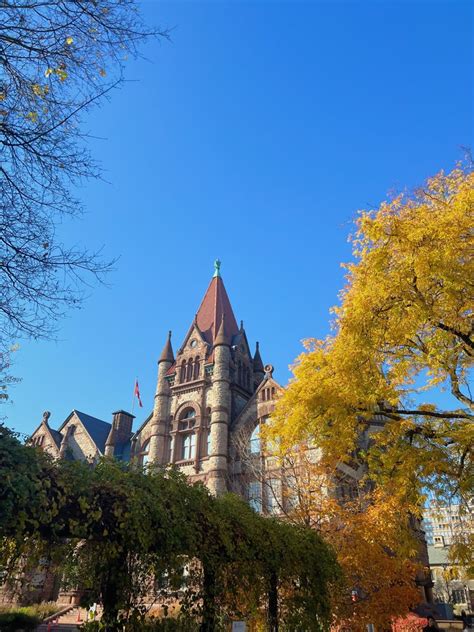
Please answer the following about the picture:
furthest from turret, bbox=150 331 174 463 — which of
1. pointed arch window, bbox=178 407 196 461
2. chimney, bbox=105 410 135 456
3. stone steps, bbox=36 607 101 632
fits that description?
stone steps, bbox=36 607 101 632

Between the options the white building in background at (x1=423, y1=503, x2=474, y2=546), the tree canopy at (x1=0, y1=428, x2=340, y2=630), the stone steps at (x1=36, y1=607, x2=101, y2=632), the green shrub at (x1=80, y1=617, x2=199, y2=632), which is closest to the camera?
the tree canopy at (x1=0, y1=428, x2=340, y2=630)

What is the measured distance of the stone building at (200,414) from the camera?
109 feet

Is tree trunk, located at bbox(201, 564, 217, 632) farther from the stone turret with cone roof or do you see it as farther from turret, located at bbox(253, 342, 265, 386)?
turret, located at bbox(253, 342, 265, 386)

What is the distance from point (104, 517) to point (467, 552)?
25.2ft

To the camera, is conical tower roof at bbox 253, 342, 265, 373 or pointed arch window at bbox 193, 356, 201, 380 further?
conical tower roof at bbox 253, 342, 265, 373

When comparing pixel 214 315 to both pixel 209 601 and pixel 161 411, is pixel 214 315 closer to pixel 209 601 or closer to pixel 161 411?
pixel 161 411

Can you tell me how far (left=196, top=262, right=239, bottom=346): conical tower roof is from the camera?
133ft

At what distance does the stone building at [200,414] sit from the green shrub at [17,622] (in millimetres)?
10651

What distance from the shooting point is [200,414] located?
1387 inches

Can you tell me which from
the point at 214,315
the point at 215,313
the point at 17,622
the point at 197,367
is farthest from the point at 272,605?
the point at 215,313

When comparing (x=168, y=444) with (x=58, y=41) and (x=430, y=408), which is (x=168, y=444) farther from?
(x=58, y=41)

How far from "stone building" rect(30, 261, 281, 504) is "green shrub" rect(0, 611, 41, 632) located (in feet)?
34.9

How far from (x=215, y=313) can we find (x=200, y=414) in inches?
409

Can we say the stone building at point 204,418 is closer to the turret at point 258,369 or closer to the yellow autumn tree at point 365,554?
the turret at point 258,369
